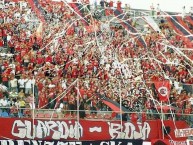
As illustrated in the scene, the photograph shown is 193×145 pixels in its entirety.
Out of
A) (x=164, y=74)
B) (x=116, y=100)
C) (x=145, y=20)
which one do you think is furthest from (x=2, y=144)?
(x=145, y=20)

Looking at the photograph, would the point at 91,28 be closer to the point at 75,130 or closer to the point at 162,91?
the point at 162,91

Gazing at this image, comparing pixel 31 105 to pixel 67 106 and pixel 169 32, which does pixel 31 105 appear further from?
pixel 169 32

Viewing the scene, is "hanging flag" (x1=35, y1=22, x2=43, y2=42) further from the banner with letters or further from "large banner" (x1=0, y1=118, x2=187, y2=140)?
the banner with letters

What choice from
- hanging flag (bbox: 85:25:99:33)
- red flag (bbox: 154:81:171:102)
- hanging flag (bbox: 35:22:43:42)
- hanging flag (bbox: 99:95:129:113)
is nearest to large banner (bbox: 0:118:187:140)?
hanging flag (bbox: 99:95:129:113)

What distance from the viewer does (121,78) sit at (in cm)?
1848

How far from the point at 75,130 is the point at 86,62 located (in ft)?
15.0

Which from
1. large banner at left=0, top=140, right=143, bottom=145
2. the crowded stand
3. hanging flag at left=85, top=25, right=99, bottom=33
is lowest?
large banner at left=0, top=140, right=143, bottom=145

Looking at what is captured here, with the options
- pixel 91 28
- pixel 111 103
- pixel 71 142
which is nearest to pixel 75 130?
pixel 71 142

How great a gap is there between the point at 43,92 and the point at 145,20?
31.6ft

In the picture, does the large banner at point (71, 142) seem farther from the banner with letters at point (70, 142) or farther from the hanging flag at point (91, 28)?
the hanging flag at point (91, 28)

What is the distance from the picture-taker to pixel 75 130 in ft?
48.1

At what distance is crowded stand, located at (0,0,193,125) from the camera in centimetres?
1541

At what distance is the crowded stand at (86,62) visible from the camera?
15.4m

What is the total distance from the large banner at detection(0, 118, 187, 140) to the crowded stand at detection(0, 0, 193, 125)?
0.38 meters
